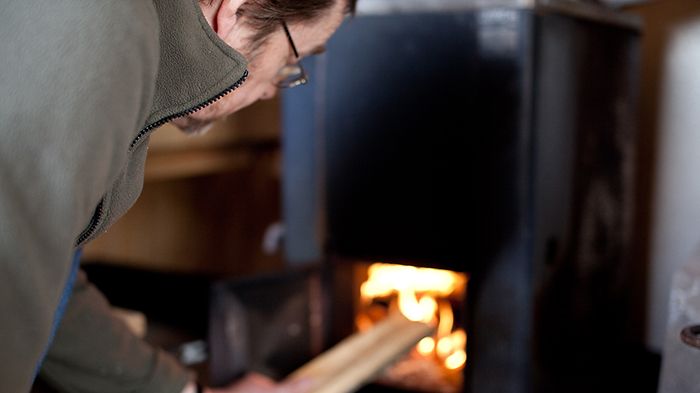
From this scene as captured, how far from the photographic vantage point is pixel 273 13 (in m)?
0.75

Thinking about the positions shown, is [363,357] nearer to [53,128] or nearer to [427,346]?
[427,346]

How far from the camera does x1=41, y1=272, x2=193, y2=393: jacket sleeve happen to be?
4.08 feet

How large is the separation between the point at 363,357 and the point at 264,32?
2.55 feet

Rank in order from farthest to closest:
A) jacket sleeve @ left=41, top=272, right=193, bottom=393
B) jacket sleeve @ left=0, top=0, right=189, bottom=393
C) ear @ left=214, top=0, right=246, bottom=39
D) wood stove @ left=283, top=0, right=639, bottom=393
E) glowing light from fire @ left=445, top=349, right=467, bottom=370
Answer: glowing light from fire @ left=445, top=349, right=467, bottom=370
wood stove @ left=283, top=0, right=639, bottom=393
jacket sleeve @ left=41, top=272, right=193, bottom=393
ear @ left=214, top=0, right=246, bottom=39
jacket sleeve @ left=0, top=0, right=189, bottom=393

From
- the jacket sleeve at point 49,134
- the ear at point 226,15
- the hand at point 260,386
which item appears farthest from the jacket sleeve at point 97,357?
the jacket sleeve at point 49,134

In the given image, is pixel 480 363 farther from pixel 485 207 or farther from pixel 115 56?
pixel 115 56

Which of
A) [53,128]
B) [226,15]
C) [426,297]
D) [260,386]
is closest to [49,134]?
[53,128]

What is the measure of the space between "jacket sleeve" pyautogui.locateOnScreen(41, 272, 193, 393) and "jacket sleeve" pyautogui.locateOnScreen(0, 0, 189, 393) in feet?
2.58

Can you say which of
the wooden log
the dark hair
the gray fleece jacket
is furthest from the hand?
the gray fleece jacket

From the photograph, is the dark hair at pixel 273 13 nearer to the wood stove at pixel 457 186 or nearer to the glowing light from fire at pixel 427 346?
the wood stove at pixel 457 186

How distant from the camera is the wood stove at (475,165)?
143 centimetres

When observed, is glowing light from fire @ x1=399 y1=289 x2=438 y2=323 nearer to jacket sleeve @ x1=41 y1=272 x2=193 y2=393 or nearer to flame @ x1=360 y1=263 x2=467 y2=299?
flame @ x1=360 y1=263 x2=467 y2=299

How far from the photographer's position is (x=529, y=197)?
142 cm

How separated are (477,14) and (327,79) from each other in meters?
0.34
